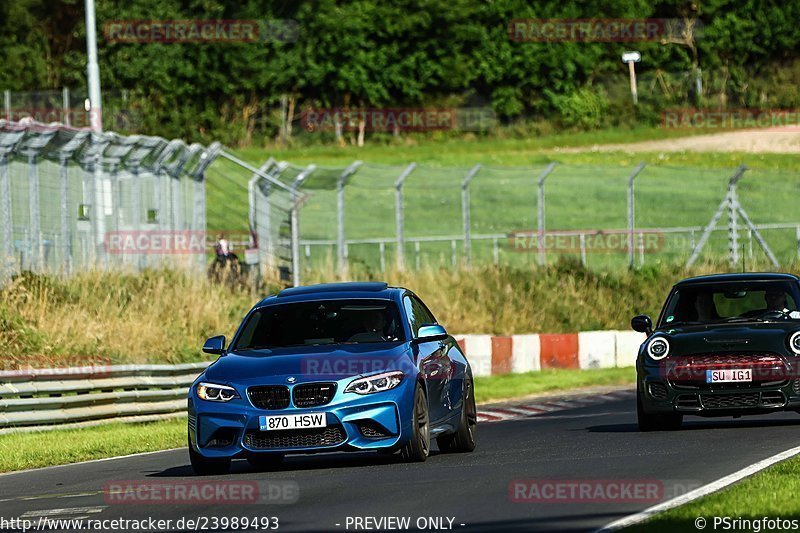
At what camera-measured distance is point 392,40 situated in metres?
80.2

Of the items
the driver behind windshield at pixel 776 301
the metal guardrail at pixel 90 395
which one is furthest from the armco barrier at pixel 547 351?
the driver behind windshield at pixel 776 301

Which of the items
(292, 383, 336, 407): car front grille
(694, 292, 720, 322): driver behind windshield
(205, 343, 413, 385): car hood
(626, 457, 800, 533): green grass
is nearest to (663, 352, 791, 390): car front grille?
(694, 292, 720, 322): driver behind windshield

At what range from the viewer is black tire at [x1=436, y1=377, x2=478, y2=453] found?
1450 cm

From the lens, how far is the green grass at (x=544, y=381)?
1009 inches

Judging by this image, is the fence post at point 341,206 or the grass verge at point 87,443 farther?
the fence post at point 341,206

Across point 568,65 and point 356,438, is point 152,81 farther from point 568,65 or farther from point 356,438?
point 356,438

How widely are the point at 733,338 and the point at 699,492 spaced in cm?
565

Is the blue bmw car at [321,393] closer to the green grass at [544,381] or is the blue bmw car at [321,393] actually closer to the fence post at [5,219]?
the fence post at [5,219]

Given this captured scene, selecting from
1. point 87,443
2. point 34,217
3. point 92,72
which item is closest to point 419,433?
point 87,443

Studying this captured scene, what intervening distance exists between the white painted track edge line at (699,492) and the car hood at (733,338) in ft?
8.42

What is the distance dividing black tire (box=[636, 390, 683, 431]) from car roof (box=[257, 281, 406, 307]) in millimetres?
2884

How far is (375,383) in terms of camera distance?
42.2ft

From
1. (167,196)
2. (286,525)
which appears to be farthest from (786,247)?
(286,525)

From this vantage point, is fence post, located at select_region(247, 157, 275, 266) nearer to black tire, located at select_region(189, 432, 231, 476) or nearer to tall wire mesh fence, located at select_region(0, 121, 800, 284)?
tall wire mesh fence, located at select_region(0, 121, 800, 284)
